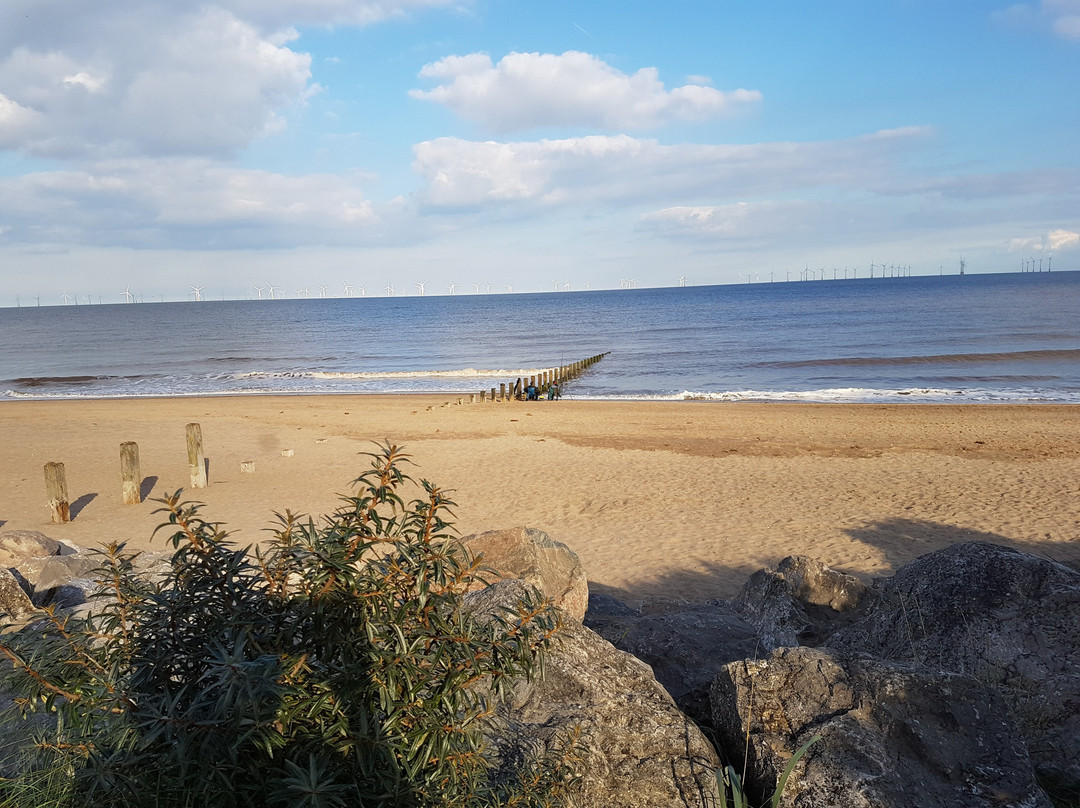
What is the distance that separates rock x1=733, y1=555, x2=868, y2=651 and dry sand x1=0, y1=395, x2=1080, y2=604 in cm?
318

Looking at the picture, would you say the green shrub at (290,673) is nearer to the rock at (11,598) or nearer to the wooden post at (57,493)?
the rock at (11,598)

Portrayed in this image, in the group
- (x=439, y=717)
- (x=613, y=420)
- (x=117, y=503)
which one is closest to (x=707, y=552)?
(x=439, y=717)

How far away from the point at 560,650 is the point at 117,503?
12229 mm

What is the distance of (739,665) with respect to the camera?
2.88 m

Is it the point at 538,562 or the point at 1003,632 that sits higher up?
the point at 1003,632

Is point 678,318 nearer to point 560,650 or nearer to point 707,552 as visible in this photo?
point 707,552

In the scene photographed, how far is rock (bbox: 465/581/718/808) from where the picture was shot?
242 centimetres

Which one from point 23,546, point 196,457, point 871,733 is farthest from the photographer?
point 196,457

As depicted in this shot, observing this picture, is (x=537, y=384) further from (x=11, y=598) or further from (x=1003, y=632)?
(x=1003, y=632)

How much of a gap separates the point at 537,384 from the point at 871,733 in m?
30.7

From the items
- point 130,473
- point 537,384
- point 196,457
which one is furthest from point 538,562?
point 537,384

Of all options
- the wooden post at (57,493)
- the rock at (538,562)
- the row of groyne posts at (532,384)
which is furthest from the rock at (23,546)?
the row of groyne posts at (532,384)

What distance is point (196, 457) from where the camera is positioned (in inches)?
530

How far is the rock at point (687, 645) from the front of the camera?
12.4ft
